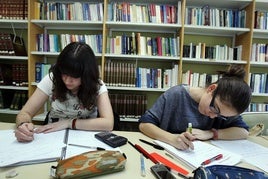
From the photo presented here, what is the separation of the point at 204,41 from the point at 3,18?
2428mm

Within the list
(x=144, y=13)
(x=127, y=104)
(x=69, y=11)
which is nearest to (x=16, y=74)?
(x=69, y=11)

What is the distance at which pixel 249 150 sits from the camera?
0.97 meters

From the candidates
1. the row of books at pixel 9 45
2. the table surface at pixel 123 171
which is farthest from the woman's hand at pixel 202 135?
the row of books at pixel 9 45

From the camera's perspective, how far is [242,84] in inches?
36.4

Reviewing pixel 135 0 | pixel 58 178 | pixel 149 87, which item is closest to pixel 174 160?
pixel 58 178

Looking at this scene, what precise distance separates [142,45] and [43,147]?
176 cm

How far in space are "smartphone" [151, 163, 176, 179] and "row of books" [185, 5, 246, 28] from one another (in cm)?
199

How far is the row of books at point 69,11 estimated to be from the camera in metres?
2.31

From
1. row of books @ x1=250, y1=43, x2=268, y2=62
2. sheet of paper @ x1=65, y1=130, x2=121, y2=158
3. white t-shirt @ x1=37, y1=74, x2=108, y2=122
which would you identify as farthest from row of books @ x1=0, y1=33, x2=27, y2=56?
row of books @ x1=250, y1=43, x2=268, y2=62

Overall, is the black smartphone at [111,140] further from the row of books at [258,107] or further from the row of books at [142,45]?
the row of books at [258,107]

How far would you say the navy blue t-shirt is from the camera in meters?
1.22

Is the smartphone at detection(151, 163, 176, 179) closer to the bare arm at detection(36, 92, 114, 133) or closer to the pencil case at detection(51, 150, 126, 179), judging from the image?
the pencil case at detection(51, 150, 126, 179)

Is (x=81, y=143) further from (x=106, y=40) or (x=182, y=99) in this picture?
(x=106, y=40)

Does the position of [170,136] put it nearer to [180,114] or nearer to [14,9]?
[180,114]
